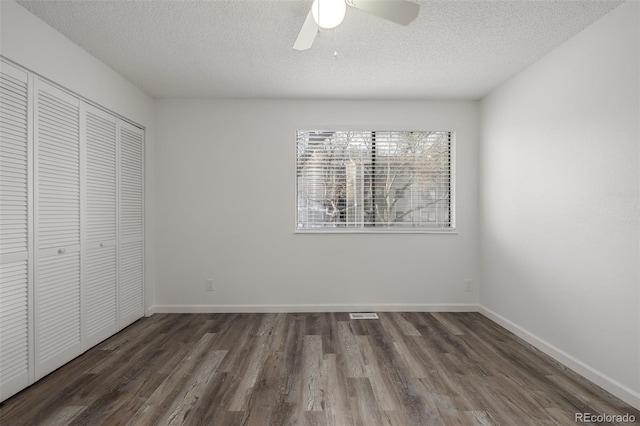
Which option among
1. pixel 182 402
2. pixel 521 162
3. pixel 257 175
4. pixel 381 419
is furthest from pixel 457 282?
pixel 182 402

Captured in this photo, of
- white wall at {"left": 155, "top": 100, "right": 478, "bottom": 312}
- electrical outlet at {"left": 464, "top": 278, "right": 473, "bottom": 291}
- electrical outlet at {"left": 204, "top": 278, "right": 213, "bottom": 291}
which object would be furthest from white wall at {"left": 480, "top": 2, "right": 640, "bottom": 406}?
electrical outlet at {"left": 204, "top": 278, "right": 213, "bottom": 291}

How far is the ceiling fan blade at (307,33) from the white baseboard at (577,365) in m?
2.97

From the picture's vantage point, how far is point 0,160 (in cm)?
207

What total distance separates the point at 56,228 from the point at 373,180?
313 cm

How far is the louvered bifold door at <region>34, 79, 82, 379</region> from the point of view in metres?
2.36

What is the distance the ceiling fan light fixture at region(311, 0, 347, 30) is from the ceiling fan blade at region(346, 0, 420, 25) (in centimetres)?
8

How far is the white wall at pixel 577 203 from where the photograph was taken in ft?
6.91

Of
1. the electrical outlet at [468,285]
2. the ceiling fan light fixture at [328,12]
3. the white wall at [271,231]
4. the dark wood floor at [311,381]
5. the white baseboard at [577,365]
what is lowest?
the dark wood floor at [311,381]

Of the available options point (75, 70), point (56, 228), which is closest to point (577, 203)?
point (56, 228)

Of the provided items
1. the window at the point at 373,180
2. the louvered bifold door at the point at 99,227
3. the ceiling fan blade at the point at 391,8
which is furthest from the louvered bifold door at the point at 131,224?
the ceiling fan blade at the point at 391,8

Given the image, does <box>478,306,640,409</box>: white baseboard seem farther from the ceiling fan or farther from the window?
the ceiling fan

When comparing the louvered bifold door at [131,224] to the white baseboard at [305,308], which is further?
the white baseboard at [305,308]

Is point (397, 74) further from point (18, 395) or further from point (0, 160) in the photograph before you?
point (18, 395)

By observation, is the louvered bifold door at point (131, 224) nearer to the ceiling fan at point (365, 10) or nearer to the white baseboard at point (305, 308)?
the white baseboard at point (305, 308)
